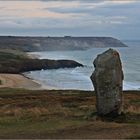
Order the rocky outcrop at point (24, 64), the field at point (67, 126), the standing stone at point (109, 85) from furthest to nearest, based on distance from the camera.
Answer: the rocky outcrop at point (24, 64), the standing stone at point (109, 85), the field at point (67, 126)

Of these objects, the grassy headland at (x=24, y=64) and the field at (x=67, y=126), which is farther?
the grassy headland at (x=24, y=64)

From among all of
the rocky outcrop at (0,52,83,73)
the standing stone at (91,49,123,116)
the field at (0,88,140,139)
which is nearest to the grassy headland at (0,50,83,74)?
the rocky outcrop at (0,52,83,73)

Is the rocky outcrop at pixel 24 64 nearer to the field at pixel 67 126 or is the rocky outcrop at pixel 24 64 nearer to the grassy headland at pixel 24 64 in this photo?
the grassy headland at pixel 24 64

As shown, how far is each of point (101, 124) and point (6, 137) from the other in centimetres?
438

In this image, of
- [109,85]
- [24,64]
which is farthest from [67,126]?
[24,64]

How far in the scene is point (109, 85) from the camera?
2233 cm

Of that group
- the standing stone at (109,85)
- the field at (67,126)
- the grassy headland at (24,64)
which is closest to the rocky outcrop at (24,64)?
the grassy headland at (24,64)

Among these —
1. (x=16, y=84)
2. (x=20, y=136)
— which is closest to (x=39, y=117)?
(x=20, y=136)

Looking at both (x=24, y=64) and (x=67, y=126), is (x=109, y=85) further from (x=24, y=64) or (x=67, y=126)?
(x=24, y=64)

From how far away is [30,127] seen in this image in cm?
1966

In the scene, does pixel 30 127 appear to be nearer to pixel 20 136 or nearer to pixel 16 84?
pixel 20 136

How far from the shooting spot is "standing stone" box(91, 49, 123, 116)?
22250 millimetres

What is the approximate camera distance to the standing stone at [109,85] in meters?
22.2

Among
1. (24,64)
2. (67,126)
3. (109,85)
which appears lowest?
(24,64)
